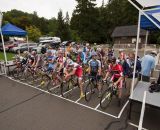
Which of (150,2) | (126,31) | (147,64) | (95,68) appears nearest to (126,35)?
(126,31)

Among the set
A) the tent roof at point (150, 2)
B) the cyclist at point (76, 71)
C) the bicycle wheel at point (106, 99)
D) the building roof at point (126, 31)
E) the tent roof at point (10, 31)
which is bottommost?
the bicycle wheel at point (106, 99)

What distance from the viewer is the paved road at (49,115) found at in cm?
516

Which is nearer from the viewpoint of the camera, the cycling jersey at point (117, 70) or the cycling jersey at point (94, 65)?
the cycling jersey at point (117, 70)

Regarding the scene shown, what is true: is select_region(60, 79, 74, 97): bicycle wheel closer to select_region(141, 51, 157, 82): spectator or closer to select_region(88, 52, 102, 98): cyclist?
select_region(88, 52, 102, 98): cyclist

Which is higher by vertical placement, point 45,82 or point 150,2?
point 150,2

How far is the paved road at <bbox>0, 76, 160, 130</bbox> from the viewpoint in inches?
203

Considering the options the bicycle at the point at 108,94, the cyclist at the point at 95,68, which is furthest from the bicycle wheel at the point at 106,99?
the cyclist at the point at 95,68

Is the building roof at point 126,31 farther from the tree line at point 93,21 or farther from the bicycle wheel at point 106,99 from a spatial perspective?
the bicycle wheel at point 106,99

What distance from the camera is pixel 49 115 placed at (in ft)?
19.2

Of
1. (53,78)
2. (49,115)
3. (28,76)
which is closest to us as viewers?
(49,115)

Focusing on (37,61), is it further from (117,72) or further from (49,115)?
(117,72)

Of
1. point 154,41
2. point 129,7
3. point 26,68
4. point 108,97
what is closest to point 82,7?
point 129,7

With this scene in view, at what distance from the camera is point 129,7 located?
52.7 meters

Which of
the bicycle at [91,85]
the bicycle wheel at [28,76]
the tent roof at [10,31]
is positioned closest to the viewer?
the bicycle at [91,85]
